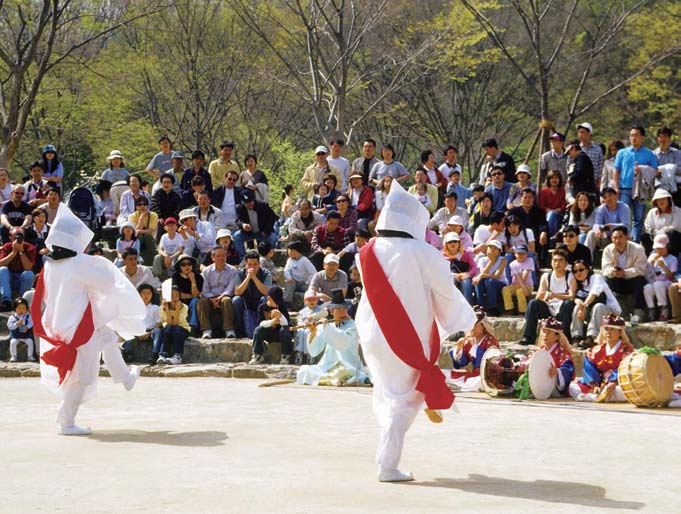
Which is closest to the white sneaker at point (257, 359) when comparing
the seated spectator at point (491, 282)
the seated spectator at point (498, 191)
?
the seated spectator at point (491, 282)

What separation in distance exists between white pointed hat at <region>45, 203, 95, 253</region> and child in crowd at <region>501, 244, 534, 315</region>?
657cm

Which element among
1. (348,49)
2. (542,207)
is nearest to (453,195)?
(542,207)

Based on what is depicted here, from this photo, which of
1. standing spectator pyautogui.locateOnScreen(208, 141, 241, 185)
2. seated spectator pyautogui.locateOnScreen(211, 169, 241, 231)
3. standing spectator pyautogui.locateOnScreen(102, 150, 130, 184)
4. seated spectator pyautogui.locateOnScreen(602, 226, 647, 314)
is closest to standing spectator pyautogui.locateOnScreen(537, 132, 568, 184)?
seated spectator pyautogui.locateOnScreen(602, 226, 647, 314)

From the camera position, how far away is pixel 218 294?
1473cm

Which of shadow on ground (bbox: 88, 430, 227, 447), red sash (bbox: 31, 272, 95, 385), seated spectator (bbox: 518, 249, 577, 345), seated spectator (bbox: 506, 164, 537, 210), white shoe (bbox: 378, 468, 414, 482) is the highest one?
seated spectator (bbox: 506, 164, 537, 210)

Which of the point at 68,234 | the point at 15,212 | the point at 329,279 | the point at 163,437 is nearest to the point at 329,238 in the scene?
the point at 329,279

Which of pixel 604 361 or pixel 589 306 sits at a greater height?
pixel 589 306

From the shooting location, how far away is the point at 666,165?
1476 cm

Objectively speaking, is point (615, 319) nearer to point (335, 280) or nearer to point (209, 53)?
point (335, 280)

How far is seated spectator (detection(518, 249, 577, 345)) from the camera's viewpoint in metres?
12.8

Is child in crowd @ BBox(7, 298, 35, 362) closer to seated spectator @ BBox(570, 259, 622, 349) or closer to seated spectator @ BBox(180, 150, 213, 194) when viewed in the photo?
seated spectator @ BBox(180, 150, 213, 194)

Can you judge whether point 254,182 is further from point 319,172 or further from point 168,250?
point 168,250

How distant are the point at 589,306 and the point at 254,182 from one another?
6.37 meters

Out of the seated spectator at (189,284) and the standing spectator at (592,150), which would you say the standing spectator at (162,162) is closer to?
the seated spectator at (189,284)
